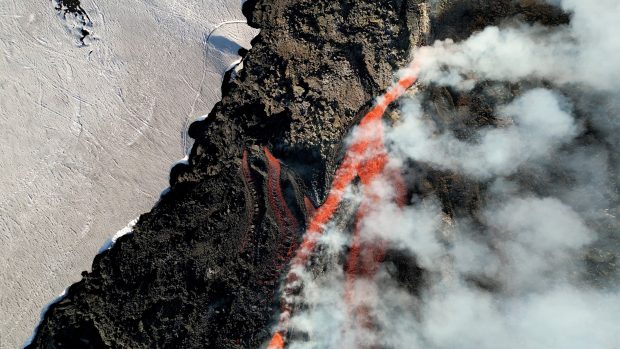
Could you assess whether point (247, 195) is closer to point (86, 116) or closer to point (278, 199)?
point (278, 199)

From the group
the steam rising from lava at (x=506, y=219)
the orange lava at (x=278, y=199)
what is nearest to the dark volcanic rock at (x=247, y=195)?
the orange lava at (x=278, y=199)

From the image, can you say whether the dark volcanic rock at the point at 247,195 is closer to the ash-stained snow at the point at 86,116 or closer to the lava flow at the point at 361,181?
the lava flow at the point at 361,181

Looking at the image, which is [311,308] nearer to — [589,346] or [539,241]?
[539,241]

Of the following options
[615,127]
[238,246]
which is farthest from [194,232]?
[615,127]

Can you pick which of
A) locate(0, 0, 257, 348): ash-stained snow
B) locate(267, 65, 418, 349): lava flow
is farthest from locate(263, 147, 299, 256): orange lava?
locate(0, 0, 257, 348): ash-stained snow

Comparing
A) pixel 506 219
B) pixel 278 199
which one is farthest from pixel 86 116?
pixel 506 219
